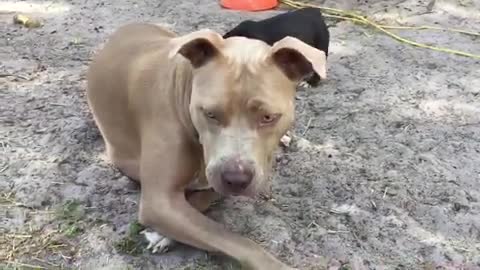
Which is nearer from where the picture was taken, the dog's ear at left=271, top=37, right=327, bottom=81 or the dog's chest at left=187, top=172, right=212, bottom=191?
the dog's ear at left=271, top=37, right=327, bottom=81

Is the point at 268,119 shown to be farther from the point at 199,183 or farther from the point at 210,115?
the point at 199,183

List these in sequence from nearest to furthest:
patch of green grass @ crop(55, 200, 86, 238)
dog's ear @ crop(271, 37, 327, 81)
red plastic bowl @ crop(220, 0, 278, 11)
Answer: dog's ear @ crop(271, 37, 327, 81), patch of green grass @ crop(55, 200, 86, 238), red plastic bowl @ crop(220, 0, 278, 11)

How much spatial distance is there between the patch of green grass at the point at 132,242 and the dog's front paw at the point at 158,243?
48 mm

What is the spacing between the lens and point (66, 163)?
425 centimetres

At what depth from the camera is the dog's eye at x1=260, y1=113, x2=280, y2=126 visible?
3.24 meters

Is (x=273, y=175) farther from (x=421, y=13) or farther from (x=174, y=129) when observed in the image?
(x=421, y=13)

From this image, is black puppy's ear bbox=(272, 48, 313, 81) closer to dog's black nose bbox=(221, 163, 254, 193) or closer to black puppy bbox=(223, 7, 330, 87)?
dog's black nose bbox=(221, 163, 254, 193)

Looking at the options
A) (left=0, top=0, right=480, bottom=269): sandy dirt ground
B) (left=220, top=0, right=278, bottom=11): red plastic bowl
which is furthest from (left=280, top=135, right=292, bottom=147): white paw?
(left=220, top=0, right=278, bottom=11): red plastic bowl

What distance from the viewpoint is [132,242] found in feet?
12.1

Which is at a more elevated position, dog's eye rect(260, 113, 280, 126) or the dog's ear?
the dog's ear

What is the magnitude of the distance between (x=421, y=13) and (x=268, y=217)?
10.2 ft

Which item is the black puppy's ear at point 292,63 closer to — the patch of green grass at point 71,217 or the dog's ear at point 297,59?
the dog's ear at point 297,59

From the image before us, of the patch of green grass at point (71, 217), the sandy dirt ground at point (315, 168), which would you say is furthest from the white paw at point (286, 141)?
the patch of green grass at point (71, 217)

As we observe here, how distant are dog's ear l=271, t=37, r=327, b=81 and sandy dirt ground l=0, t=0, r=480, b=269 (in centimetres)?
77
